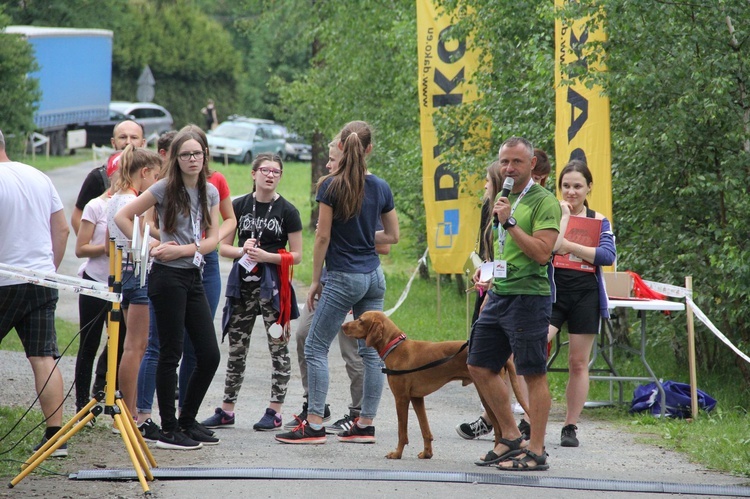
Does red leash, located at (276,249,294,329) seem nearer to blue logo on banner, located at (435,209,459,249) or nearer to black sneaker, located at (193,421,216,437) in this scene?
black sneaker, located at (193,421,216,437)

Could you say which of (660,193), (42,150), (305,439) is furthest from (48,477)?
(42,150)

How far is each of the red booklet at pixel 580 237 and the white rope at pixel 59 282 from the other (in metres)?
3.10

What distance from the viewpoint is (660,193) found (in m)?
9.96

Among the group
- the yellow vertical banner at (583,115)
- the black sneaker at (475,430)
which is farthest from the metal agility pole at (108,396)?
the yellow vertical banner at (583,115)

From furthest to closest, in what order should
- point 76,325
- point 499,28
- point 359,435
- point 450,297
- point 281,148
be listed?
point 281,148 < point 450,297 < point 76,325 < point 499,28 < point 359,435

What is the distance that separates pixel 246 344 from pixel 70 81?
1319 inches

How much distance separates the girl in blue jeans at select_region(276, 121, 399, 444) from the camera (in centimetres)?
704

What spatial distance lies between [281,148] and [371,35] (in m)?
29.8

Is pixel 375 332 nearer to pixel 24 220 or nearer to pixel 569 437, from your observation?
pixel 569 437

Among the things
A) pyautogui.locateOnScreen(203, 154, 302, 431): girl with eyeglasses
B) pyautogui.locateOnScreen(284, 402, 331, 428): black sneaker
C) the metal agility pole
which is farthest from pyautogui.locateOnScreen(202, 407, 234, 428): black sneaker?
the metal agility pole

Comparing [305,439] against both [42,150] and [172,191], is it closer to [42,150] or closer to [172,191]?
[172,191]

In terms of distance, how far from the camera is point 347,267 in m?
7.11

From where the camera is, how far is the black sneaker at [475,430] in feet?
25.0

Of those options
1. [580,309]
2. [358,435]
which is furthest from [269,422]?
[580,309]
